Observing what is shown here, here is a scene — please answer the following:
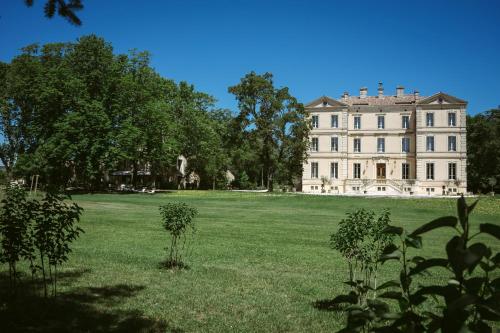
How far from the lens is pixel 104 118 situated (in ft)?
146

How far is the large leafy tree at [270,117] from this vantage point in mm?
52594

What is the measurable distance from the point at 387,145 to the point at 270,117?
58.8 feet

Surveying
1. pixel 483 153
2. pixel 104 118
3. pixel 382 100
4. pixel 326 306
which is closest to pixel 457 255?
pixel 326 306

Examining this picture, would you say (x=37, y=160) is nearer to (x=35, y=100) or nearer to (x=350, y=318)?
(x=35, y=100)

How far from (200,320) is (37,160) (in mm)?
44408

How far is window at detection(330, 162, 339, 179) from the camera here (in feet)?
188

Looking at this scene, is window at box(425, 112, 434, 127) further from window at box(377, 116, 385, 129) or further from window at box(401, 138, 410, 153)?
window at box(377, 116, 385, 129)

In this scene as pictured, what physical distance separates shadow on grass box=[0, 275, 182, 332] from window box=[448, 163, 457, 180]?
180ft

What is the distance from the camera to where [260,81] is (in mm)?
52781

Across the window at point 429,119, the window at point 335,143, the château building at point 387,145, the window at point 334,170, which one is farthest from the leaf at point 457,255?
the window at point 429,119

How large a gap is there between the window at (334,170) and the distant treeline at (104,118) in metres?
4.76

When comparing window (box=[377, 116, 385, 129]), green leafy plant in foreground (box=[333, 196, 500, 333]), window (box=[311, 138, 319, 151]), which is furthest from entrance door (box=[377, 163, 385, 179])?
green leafy plant in foreground (box=[333, 196, 500, 333])

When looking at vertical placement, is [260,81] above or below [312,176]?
above

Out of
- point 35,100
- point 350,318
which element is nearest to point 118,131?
point 35,100
